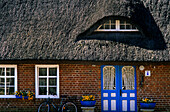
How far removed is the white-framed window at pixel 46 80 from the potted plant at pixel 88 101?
1.43 meters

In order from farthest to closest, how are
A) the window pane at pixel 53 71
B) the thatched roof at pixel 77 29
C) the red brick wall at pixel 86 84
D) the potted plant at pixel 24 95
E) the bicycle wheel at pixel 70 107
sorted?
the window pane at pixel 53 71, the red brick wall at pixel 86 84, the potted plant at pixel 24 95, the bicycle wheel at pixel 70 107, the thatched roof at pixel 77 29

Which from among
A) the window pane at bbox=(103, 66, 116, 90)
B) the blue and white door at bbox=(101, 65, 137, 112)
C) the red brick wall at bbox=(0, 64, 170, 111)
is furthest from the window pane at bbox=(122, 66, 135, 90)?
the window pane at bbox=(103, 66, 116, 90)

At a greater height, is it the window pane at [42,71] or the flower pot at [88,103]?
the window pane at [42,71]

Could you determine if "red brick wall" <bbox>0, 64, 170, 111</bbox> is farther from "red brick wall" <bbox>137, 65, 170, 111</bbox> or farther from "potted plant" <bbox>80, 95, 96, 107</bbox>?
"potted plant" <bbox>80, 95, 96, 107</bbox>

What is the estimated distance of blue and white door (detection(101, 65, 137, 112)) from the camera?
53.2ft

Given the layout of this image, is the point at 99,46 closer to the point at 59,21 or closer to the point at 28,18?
the point at 59,21

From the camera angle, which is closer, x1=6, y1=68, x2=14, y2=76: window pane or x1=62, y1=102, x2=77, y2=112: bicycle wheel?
x1=62, y1=102, x2=77, y2=112: bicycle wheel

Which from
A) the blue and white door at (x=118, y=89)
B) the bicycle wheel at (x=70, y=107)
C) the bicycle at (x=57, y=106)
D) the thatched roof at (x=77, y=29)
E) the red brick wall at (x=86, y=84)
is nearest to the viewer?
the thatched roof at (x=77, y=29)

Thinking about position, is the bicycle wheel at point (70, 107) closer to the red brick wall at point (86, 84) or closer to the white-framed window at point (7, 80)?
the red brick wall at point (86, 84)

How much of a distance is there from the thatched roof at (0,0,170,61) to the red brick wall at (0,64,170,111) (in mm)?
1070

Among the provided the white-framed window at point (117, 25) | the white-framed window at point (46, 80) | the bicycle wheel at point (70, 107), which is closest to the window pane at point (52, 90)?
the white-framed window at point (46, 80)

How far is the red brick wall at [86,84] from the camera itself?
16094 mm

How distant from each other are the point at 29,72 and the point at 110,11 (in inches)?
182

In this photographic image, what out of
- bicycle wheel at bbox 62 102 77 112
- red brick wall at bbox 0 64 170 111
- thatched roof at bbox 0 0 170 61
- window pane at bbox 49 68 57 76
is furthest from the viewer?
window pane at bbox 49 68 57 76
